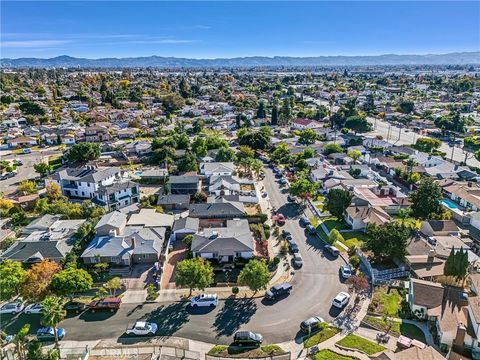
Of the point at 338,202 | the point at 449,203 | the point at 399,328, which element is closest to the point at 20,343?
the point at 399,328

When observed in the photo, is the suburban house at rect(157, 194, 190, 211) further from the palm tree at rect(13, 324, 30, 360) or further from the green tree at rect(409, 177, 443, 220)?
the green tree at rect(409, 177, 443, 220)

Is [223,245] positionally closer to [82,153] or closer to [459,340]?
[459,340]

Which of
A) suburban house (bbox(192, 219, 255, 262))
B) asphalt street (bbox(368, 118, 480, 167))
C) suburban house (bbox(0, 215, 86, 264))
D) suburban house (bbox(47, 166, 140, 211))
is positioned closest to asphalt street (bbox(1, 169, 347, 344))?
suburban house (bbox(192, 219, 255, 262))

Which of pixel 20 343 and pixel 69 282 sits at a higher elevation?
pixel 69 282

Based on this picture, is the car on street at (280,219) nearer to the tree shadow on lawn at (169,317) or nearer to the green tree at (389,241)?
the green tree at (389,241)

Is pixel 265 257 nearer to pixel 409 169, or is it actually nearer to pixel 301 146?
pixel 409 169

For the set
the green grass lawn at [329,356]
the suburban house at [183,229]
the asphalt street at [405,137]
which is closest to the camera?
the green grass lawn at [329,356]

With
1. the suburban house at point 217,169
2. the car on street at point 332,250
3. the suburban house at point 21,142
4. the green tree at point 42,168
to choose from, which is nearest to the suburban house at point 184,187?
the suburban house at point 217,169
